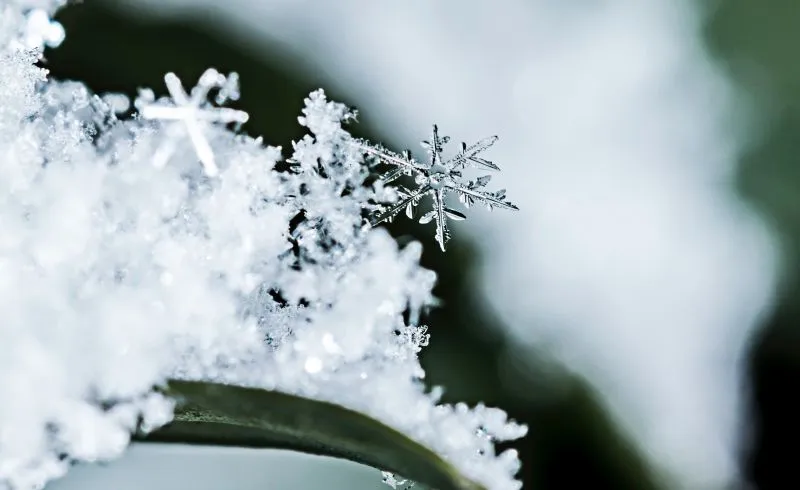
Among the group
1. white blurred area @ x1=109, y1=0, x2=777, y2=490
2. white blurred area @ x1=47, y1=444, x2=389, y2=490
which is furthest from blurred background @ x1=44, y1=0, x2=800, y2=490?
white blurred area @ x1=47, y1=444, x2=389, y2=490

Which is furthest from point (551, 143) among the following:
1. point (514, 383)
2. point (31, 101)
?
point (31, 101)

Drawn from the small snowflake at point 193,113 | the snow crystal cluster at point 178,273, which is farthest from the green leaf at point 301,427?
the small snowflake at point 193,113

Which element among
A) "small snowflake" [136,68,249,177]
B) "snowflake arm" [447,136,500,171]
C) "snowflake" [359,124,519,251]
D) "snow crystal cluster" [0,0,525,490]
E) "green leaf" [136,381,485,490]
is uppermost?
"snowflake arm" [447,136,500,171]

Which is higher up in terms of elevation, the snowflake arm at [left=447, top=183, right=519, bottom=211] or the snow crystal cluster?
the snowflake arm at [left=447, top=183, right=519, bottom=211]

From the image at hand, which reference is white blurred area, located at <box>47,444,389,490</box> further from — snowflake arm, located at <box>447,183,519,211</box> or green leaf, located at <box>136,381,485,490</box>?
snowflake arm, located at <box>447,183,519,211</box>

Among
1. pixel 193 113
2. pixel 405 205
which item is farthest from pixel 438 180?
pixel 193 113

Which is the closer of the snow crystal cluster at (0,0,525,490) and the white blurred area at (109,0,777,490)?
the snow crystal cluster at (0,0,525,490)

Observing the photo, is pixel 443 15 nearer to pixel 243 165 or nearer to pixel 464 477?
pixel 243 165
